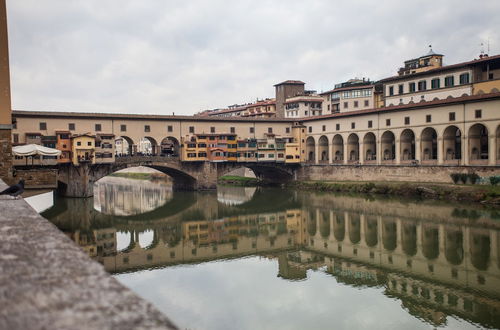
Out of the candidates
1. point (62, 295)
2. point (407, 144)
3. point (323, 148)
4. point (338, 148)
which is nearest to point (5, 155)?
point (62, 295)

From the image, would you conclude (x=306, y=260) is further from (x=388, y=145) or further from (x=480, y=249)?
(x=388, y=145)

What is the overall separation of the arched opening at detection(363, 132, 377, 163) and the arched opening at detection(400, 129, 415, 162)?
4577mm

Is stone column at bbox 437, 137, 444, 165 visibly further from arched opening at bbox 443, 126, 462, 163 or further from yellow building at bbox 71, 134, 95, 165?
yellow building at bbox 71, 134, 95, 165

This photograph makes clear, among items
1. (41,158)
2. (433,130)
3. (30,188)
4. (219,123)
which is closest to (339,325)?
(30,188)

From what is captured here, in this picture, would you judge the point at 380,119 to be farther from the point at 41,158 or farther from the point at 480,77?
the point at 41,158

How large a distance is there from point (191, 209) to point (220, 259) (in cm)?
1869

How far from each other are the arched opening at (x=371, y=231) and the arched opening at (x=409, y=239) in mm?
1744

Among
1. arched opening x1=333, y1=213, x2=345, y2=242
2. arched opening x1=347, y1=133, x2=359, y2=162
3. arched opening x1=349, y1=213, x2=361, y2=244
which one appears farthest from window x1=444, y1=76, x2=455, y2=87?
arched opening x1=333, y1=213, x2=345, y2=242

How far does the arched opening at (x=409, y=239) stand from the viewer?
81.1ft

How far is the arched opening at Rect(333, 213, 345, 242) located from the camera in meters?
29.9

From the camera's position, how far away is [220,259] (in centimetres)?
2422

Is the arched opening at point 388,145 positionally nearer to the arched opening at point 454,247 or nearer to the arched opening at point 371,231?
the arched opening at point 371,231

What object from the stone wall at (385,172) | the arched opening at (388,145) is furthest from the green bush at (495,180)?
the arched opening at (388,145)

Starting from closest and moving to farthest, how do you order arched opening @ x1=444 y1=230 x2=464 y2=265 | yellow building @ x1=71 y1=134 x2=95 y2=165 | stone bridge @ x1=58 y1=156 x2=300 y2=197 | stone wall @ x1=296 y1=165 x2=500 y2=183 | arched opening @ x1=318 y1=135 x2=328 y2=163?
arched opening @ x1=444 y1=230 x2=464 y2=265, stone wall @ x1=296 y1=165 x2=500 y2=183, yellow building @ x1=71 y1=134 x2=95 y2=165, stone bridge @ x1=58 y1=156 x2=300 y2=197, arched opening @ x1=318 y1=135 x2=328 y2=163
